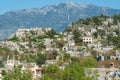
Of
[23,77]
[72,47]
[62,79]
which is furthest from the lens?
[72,47]

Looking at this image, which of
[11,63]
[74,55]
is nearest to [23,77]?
[11,63]

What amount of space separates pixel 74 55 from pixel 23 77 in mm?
43538

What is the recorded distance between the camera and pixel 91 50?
90688mm

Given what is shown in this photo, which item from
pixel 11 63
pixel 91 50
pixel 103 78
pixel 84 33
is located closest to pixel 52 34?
pixel 84 33

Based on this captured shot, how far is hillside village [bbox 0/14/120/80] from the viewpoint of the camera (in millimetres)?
80594

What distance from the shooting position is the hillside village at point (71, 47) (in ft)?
264

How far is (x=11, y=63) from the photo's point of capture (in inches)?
3041

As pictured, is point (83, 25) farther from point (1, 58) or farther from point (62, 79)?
point (62, 79)

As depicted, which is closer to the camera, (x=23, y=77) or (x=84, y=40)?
(x=23, y=77)

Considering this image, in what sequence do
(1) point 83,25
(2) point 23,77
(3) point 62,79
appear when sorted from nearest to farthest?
(2) point 23,77 → (3) point 62,79 → (1) point 83,25

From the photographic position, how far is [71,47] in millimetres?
94688

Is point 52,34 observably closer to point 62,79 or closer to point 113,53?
point 113,53

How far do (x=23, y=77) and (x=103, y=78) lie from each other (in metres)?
18.6

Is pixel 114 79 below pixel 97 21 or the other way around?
below
